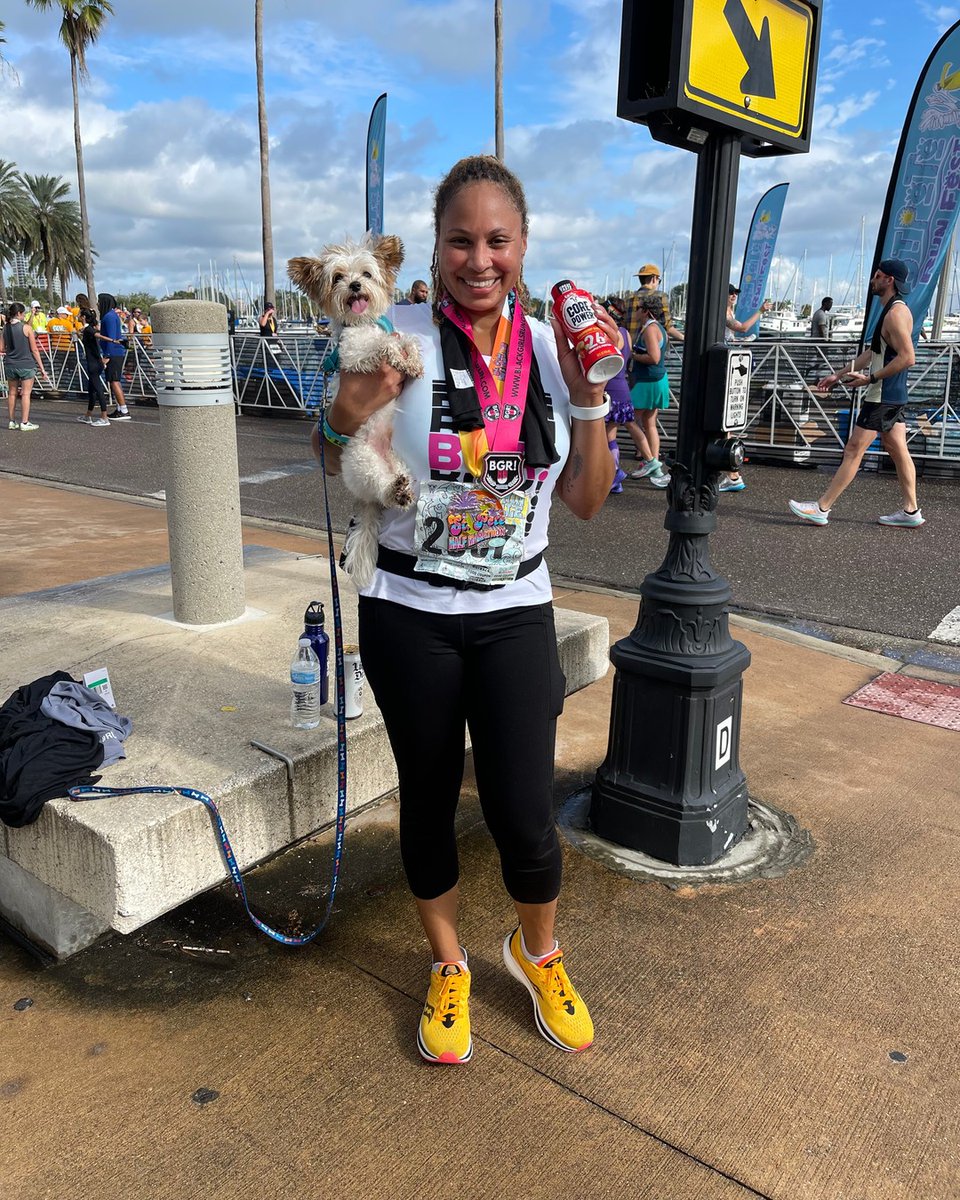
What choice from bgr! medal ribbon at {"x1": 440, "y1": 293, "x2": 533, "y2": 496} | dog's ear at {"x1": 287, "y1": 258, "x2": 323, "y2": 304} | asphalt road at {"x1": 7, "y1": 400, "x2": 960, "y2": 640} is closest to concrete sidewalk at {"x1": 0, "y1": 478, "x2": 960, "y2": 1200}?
bgr! medal ribbon at {"x1": 440, "y1": 293, "x2": 533, "y2": 496}

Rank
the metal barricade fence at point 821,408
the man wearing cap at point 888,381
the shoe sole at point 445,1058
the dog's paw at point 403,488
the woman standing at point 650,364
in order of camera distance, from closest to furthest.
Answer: the dog's paw at point 403,488 → the shoe sole at point 445,1058 → the man wearing cap at point 888,381 → the woman standing at point 650,364 → the metal barricade fence at point 821,408

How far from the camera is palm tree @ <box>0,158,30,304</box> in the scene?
56469 mm

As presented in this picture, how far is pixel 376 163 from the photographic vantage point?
17906 millimetres

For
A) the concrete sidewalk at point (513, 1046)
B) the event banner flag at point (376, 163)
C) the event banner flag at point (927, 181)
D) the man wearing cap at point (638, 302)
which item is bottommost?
the concrete sidewalk at point (513, 1046)

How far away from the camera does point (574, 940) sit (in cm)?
286

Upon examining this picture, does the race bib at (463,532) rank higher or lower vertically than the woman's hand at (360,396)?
lower

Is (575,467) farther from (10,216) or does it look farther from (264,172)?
(10,216)

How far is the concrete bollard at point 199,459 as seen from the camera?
4.11 m

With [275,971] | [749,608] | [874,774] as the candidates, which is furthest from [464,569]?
[749,608]

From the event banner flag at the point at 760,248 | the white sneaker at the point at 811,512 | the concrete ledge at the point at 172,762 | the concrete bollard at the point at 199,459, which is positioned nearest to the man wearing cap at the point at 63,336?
the event banner flag at the point at 760,248

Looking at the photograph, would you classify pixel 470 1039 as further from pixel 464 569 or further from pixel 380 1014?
pixel 464 569

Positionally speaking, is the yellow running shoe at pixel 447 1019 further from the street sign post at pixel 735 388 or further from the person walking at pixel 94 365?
the person walking at pixel 94 365

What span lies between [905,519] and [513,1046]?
286 inches

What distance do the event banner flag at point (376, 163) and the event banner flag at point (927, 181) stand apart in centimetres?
971
